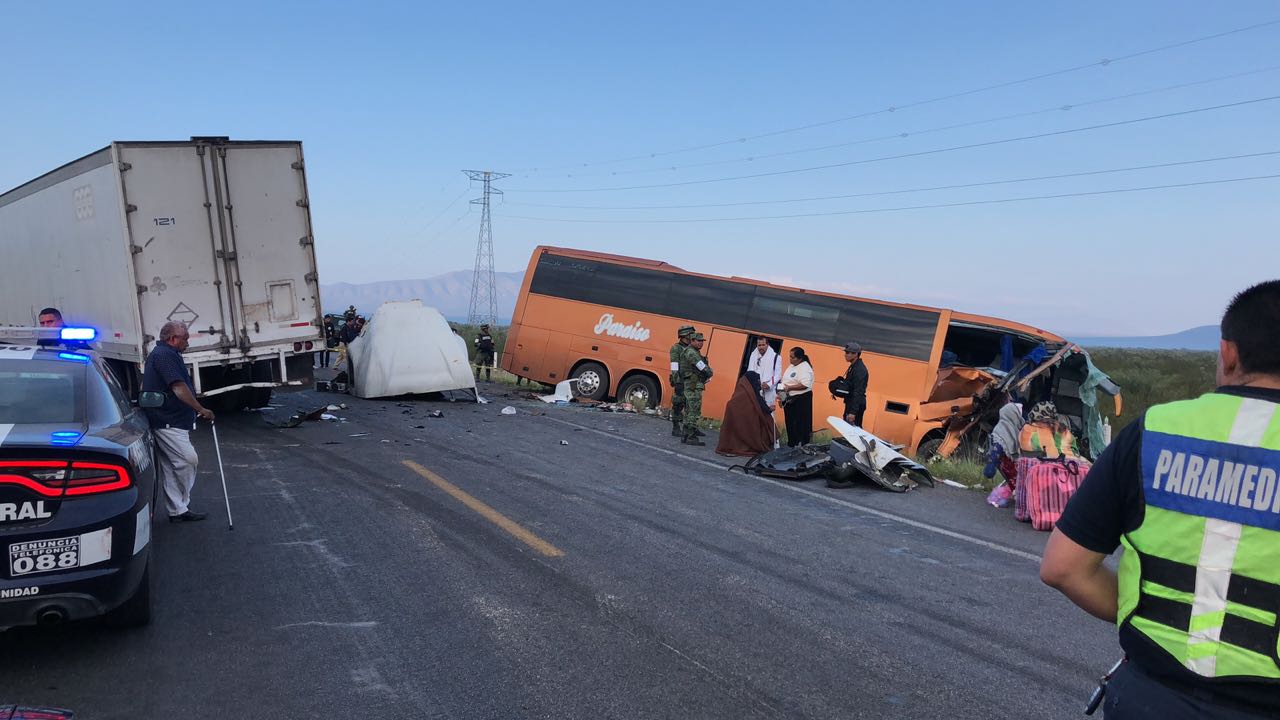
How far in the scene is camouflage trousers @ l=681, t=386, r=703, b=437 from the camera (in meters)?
13.7

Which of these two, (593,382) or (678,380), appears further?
(593,382)

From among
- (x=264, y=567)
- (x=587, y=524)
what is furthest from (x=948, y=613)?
(x=264, y=567)

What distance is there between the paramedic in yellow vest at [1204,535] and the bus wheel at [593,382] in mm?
16798

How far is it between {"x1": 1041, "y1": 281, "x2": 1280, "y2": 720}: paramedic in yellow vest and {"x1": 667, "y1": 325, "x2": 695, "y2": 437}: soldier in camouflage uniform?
11.6m

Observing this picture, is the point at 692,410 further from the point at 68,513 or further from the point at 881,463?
the point at 68,513

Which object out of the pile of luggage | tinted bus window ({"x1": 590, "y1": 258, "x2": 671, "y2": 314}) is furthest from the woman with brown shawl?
tinted bus window ({"x1": 590, "y1": 258, "x2": 671, "y2": 314})

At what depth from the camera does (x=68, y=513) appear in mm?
4301

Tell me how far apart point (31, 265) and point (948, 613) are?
53.0 ft

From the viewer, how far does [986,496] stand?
33.5ft

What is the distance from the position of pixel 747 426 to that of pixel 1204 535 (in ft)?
34.6

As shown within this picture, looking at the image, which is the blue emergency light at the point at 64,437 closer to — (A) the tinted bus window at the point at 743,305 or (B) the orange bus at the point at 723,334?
(B) the orange bus at the point at 723,334

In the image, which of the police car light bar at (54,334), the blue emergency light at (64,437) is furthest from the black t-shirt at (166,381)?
the blue emergency light at (64,437)

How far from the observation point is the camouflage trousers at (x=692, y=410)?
1373 cm

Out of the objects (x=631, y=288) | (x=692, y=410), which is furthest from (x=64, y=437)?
(x=631, y=288)
